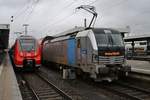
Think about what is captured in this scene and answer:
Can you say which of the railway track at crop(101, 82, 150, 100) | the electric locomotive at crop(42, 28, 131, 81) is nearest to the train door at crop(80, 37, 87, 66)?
the electric locomotive at crop(42, 28, 131, 81)

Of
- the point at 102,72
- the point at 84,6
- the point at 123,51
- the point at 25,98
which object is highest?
the point at 84,6

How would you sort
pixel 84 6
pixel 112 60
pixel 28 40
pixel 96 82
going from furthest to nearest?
pixel 28 40 → pixel 84 6 → pixel 96 82 → pixel 112 60

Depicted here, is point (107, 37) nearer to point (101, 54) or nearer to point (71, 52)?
point (101, 54)

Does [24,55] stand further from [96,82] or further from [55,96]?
[55,96]

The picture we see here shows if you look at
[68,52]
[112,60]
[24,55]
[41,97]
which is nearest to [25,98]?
[41,97]

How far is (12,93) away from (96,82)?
6.23m

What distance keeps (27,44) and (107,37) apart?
9.53 metres

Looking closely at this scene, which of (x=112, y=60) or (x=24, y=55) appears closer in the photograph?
(x=112, y=60)

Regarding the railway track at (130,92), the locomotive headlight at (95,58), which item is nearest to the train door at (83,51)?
the locomotive headlight at (95,58)

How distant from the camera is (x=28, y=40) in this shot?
77.3 ft

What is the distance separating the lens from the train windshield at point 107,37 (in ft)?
50.1

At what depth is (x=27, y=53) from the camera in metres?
22.9

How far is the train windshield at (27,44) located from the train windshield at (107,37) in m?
8.84

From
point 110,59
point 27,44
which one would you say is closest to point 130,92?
point 110,59
